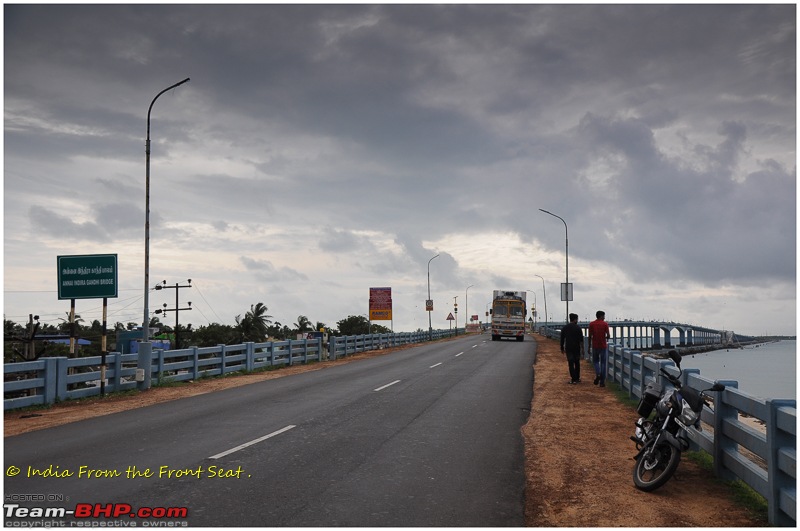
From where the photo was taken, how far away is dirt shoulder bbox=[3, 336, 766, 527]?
21.3 ft

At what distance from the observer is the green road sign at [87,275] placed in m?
16.9

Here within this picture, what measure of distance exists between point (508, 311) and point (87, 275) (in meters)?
38.5

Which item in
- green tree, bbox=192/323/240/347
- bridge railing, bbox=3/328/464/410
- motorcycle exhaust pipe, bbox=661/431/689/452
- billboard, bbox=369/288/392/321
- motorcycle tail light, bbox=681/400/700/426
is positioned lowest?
green tree, bbox=192/323/240/347

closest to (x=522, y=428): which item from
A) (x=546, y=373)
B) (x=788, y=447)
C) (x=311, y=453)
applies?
(x=311, y=453)

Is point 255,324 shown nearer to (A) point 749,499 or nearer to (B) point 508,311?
(B) point 508,311

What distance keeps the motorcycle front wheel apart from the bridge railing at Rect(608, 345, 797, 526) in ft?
2.53

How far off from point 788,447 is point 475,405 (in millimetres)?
8435

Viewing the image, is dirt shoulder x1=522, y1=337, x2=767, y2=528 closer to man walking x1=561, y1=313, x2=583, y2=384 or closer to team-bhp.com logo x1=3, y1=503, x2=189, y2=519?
team-bhp.com logo x1=3, y1=503, x2=189, y2=519

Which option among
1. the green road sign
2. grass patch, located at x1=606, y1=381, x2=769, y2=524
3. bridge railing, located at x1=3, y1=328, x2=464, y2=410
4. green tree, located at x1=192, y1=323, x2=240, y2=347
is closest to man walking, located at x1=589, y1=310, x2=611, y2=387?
grass patch, located at x1=606, y1=381, x2=769, y2=524

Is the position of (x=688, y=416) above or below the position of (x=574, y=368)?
above

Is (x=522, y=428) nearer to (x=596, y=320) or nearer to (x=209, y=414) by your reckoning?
(x=209, y=414)

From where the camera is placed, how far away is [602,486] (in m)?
7.66

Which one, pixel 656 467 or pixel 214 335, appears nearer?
pixel 656 467

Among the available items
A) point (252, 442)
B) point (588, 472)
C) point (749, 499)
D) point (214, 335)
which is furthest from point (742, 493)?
point (214, 335)
